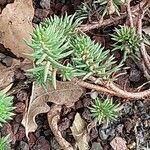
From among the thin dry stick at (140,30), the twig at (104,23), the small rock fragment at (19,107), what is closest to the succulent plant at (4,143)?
the small rock fragment at (19,107)

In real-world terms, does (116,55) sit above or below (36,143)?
above

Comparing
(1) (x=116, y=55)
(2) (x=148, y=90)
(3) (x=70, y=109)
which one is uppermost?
(1) (x=116, y=55)

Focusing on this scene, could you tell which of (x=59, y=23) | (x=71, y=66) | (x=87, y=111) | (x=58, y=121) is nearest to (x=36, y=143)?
(x=58, y=121)

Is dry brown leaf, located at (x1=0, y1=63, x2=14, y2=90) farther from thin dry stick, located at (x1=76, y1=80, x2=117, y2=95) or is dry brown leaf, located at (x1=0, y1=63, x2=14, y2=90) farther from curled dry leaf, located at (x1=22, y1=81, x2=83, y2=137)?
thin dry stick, located at (x1=76, y1=80, x2=117, y2=95)

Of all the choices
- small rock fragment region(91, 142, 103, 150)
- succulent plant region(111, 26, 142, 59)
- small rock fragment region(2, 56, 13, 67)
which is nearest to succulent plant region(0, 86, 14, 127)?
small rock fragment region(2, 56, 13, 67)

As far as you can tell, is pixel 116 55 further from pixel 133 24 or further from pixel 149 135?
pixel 149 135
